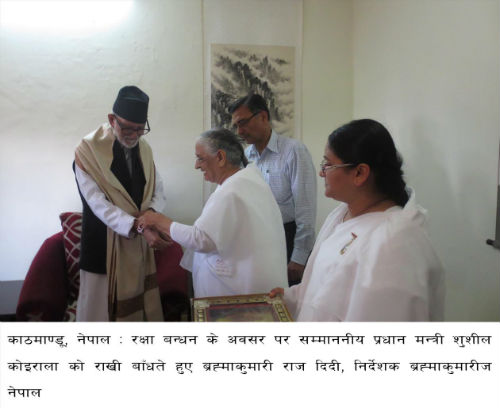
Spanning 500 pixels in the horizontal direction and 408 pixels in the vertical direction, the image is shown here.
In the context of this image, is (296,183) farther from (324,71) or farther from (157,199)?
(324,71)

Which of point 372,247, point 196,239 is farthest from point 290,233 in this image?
point 372,247

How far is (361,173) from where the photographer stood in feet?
3.31

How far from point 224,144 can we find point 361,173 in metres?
0.69

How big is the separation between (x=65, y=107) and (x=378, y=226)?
230cm

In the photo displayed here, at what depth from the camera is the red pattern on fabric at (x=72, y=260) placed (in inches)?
84.7

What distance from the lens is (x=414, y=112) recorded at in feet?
6.48

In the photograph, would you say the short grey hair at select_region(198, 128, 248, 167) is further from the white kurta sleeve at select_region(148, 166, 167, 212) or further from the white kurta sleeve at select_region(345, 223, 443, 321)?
the white kurta sleeve at select_region(345, 223, 443, 321)

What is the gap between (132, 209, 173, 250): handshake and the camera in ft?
5.47

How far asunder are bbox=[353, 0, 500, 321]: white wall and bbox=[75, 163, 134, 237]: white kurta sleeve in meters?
1.43

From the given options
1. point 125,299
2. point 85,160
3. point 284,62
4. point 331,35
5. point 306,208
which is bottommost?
point 125,299

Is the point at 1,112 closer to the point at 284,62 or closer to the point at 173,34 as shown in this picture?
the point at 173,34

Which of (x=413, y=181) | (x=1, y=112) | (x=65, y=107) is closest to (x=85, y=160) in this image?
(x=65, y=107)

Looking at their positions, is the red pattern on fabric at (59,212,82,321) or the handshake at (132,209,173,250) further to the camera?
the red pattern on fabric at (59,212,82,321)

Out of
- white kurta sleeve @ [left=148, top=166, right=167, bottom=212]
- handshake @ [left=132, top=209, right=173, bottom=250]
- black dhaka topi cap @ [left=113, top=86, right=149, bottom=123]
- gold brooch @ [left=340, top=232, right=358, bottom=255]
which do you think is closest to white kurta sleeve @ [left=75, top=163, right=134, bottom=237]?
handshake @ [left=132, top=209, right=173, bottom=250]
